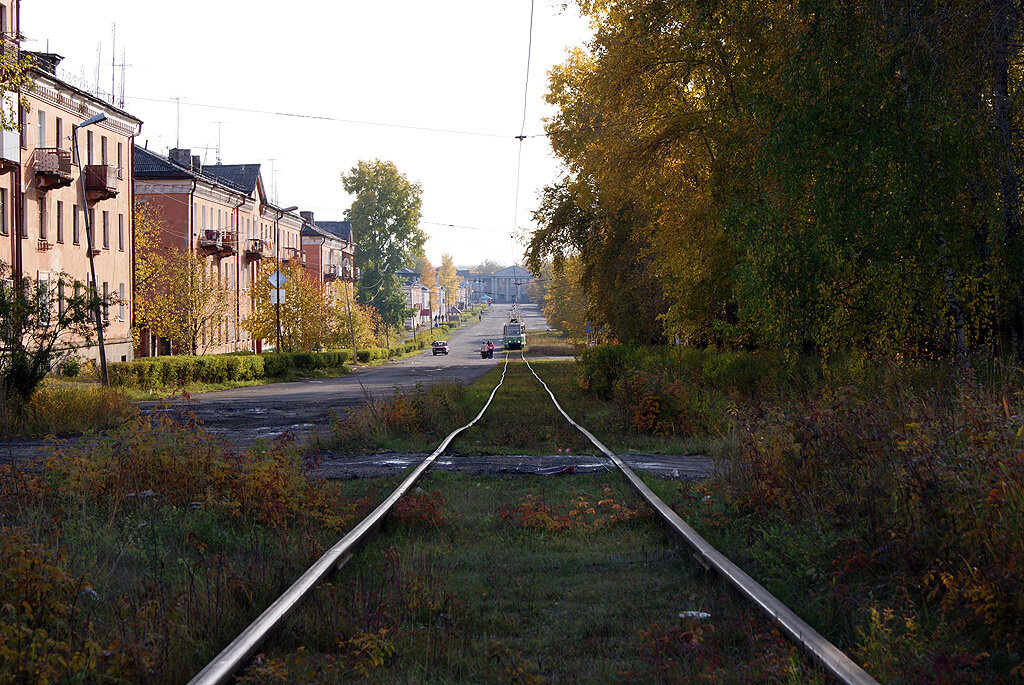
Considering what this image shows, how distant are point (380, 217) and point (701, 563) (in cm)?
10782

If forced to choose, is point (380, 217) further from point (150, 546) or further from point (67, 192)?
point (150, 546)

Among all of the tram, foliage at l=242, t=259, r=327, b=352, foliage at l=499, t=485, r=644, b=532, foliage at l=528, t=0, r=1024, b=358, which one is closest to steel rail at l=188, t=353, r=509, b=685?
foliage at l=499, t=485, r=644, b=532

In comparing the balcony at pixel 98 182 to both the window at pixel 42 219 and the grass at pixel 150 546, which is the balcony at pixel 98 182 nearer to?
the window at pixel 42 219

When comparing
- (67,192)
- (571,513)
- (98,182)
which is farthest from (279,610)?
(98,182)

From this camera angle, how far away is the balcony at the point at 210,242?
200ft

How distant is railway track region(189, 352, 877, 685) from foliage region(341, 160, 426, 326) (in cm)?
10457

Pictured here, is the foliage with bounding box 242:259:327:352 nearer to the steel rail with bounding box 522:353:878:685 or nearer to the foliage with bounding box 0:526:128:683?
the steel rail with bounding box 522:353:878:685

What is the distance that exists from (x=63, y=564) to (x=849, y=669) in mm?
4809

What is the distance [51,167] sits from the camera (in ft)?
129

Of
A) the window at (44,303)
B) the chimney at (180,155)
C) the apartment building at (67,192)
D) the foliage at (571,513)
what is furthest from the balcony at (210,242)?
the foliage at (571,513)

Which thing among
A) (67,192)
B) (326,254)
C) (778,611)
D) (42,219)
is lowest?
(778,611)

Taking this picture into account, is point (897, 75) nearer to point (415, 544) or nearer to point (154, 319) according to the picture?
point (415, 544)

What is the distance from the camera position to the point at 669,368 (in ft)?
79.7

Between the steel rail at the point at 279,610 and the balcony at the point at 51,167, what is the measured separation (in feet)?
121
